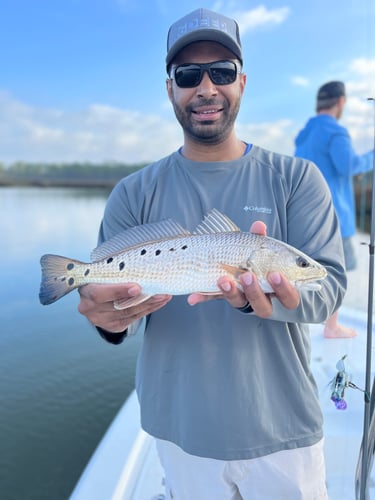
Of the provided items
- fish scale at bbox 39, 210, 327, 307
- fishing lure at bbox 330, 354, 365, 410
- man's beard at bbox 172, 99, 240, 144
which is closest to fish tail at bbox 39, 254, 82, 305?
fish scale at bbox 39, 210, 327, 307

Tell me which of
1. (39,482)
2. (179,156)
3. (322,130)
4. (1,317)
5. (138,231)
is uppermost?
(322,130)

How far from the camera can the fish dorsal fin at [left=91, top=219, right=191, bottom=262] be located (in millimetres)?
2000

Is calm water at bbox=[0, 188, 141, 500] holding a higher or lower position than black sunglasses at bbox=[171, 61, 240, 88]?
lower

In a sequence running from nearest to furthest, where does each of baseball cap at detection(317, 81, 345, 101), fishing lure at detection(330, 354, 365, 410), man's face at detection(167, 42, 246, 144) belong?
man's face at detection(167, 42, 246, 144)
fishing lure at detection(330, 354, 365, 410)
baseball cap at detection(317, 81, 345, 101)

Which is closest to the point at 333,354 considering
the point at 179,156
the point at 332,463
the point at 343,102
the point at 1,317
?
the point at 332,463

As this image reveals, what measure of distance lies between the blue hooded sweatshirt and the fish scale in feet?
9.99

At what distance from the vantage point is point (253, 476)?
1992mm

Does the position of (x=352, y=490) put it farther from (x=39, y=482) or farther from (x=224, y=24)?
(x=39, y=482)

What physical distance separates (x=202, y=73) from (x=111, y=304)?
1.35 m

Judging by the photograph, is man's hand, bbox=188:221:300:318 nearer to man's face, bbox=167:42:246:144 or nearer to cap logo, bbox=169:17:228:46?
man's face, bbox=167:42:246:144

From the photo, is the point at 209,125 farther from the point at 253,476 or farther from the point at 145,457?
the point at 145,457

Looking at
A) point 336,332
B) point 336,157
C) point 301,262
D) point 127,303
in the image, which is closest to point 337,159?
point 336,157

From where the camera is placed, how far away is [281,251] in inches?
73.9

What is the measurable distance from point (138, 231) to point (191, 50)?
1092 millimetres
